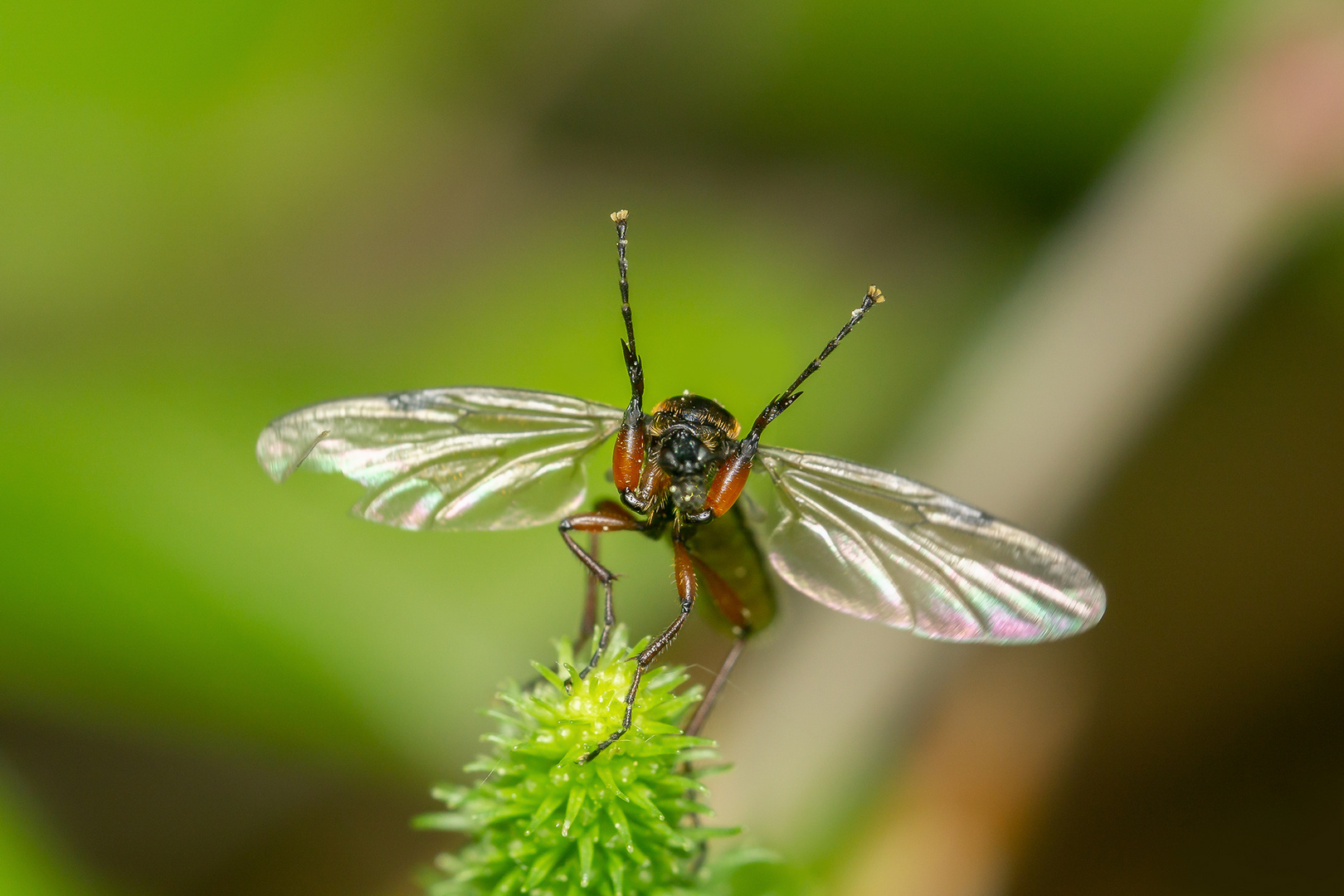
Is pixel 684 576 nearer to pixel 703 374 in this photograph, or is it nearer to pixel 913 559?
pixel 913 559

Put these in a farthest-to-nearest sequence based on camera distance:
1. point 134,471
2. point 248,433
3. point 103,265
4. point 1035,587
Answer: point 103,265 < point 248,433 < point 134,471 < point 1035,587

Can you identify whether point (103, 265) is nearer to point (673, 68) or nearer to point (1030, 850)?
point (673, 68)

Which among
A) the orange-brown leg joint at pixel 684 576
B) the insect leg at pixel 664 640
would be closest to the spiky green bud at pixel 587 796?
the insect leg at pixel 664 640

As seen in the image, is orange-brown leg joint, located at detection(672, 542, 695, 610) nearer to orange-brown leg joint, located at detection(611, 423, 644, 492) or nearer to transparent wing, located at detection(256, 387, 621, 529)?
orange-brown leg joint, located at detection(611, 423, 644, 492)

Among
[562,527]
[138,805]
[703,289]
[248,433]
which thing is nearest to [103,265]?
[248,433]

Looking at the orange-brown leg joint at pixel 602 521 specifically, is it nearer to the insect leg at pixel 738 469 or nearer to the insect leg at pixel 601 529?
the insect leg at pixel 601 529

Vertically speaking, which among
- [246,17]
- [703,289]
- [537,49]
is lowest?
[246,17]
